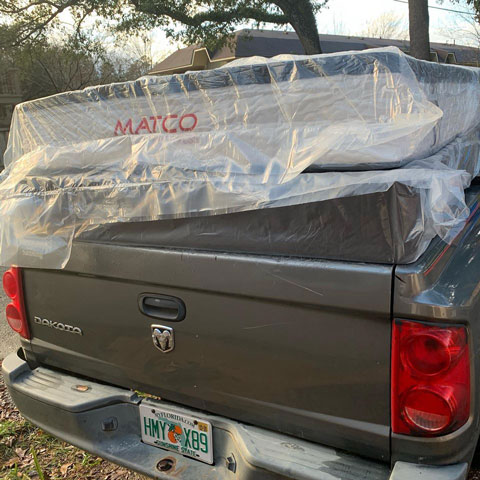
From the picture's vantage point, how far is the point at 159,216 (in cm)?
179

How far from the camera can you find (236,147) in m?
1.70

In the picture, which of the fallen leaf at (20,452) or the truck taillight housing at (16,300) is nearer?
the truck taillight housing at (16,300)

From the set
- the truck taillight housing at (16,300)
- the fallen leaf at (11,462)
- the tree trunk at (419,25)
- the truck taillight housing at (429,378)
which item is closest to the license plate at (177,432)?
the truck taillight housing at (429,378)

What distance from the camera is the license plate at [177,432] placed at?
1.84 m

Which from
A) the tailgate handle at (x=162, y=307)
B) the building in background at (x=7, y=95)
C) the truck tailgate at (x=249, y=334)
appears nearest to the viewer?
the truck tailgate at (x=249, y=334)

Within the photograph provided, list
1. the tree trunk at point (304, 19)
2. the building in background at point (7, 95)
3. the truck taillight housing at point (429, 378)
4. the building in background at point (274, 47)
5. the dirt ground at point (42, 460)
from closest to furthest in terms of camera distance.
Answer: the truck taillight housing at point (429, 378), the dirt ground at point (42, 460), the tree trunk at point (304, 19), the building in background at point (274, 47), the building in background at point (7, 95)

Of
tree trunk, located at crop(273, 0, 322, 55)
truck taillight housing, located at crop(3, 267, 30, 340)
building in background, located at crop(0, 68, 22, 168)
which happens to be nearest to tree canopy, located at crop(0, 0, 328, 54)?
tree trunk, located at crop(273, 0, 322, 55)

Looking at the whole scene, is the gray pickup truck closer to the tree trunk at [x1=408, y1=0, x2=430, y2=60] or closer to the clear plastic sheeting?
the clear plastic sheeting

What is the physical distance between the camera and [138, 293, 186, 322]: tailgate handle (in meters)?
1.81

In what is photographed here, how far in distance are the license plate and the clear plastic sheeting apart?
0.77m

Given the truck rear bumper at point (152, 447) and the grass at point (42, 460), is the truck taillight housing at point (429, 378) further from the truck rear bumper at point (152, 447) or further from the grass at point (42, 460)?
the grass at point (42, 460)

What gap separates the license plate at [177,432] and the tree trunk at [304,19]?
458 inches

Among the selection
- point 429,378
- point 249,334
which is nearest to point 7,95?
point 249,334

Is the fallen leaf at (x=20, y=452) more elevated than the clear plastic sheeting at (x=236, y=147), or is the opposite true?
the clear plastic sheeting at (x=236, y=147)
